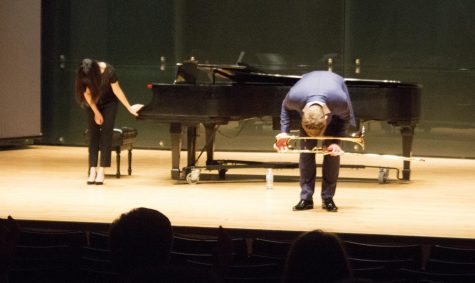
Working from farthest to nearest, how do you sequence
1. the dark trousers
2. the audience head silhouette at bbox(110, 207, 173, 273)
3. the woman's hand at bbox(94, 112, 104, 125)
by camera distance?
1. the woman's hand at bbox(94, 112, 104, 125)
2. the dark trousers
3. the audience head silhouette at bbox(110, 207, 173, 273)

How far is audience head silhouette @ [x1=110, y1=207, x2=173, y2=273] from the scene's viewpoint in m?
3.29

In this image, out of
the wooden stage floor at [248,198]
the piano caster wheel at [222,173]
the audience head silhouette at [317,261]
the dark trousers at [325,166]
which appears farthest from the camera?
the piano caster wheel at [222,173]

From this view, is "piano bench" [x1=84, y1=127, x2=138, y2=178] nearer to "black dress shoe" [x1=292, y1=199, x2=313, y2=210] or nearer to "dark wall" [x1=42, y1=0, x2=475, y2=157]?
"black dress shoe" [x1=292, y1=199, x2=313, y2=210]

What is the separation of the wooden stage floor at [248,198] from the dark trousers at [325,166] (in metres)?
0.18

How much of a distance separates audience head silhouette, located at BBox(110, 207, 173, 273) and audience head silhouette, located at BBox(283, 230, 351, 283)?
0.53 metres

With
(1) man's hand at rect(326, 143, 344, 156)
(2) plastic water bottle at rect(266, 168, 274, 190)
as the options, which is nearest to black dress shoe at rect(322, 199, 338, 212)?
(1) man's hand at rect(326, 143, 344, 156)

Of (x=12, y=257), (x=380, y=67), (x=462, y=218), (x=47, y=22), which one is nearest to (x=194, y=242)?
(x=12, y=257)

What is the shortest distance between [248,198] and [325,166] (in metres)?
1.03

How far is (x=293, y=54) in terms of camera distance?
1222 cm

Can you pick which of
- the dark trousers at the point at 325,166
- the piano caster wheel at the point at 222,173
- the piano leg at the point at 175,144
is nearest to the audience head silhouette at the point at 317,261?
the dark trousers at the point at 325,166

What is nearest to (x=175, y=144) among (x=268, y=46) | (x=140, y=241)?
(x=268, y=46)

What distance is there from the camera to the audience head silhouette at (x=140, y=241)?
3.29 meters

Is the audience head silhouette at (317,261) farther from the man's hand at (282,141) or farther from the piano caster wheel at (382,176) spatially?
the piano caster wheel at (382,176)

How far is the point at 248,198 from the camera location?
7789 millimetres
